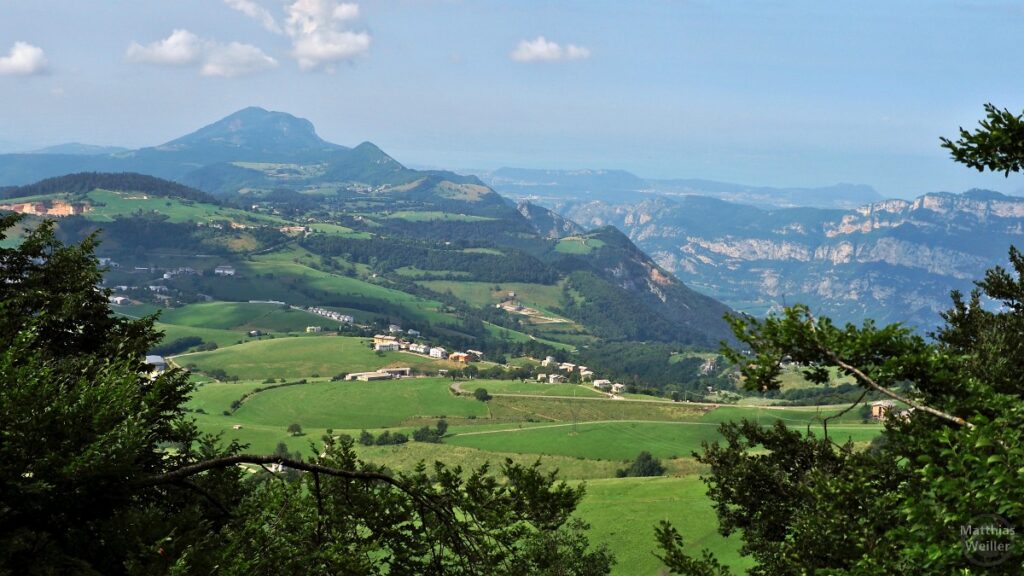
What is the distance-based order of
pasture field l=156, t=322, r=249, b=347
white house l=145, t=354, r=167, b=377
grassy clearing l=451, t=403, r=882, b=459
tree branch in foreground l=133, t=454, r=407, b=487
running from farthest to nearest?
pasture field l=156, t=322, r=249, b=347 < grassy clearing l=451, t=403, r=882, b=459 < white house l=145, t=354, r=167, b=377 < tree branch in foreground l=133, t=454, r=407, b=487

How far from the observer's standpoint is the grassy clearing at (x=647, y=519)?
168 feet

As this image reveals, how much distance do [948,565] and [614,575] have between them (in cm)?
4424

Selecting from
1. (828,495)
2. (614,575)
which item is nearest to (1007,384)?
(828,495)

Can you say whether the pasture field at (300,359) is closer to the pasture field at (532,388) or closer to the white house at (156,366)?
the pasture field at (532,388)

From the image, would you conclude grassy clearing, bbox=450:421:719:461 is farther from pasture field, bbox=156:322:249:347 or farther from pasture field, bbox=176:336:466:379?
pasture field, bbox=156:322:249:347

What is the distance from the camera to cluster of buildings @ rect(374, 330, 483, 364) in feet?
577

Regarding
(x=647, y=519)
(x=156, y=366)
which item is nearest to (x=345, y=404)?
(x=647, y=519)

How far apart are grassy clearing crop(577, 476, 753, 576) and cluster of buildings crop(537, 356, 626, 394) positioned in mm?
80156

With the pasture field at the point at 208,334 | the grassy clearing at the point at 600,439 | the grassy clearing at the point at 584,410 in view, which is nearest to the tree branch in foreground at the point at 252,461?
the grassy clearing at the point at 600,439

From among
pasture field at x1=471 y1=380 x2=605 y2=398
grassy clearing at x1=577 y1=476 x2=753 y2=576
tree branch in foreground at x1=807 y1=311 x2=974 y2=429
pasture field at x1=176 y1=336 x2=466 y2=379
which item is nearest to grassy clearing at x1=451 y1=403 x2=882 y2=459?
pasture field at x1=471 y1=380 x2=605 y2=398

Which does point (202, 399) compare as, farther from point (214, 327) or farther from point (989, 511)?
point (989, 511)

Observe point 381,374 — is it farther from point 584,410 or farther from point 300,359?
point 584,410

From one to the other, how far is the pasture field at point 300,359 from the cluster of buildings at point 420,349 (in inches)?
149

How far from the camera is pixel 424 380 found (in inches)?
5787
